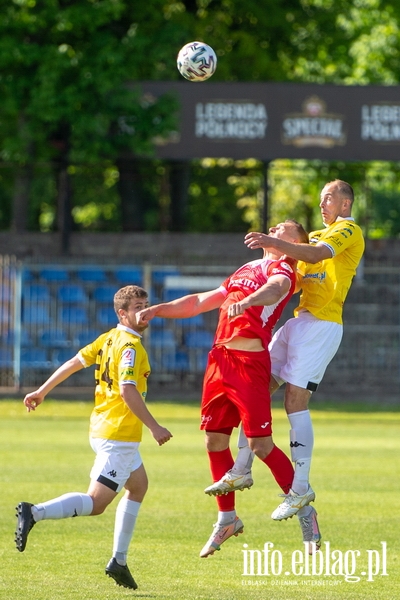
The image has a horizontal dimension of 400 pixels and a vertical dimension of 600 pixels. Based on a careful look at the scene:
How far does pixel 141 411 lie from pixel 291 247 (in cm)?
160

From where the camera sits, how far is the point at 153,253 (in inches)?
1071

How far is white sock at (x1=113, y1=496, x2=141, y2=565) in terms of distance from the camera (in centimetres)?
756

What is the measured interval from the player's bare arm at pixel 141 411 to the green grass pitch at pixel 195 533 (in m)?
1.02

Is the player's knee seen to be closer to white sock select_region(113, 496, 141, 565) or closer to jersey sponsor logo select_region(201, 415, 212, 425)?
jersey sponsor logo select_region(201, 415, 212, 425)

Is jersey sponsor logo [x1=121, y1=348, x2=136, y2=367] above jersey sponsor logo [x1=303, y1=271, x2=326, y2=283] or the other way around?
the other way around

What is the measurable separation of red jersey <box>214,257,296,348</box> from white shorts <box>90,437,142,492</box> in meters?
1.22

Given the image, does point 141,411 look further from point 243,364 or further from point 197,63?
point 197,63

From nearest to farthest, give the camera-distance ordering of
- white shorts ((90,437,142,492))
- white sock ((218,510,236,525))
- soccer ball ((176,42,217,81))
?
white shorts ((90,437,142,492)) < white sock ((218,510,236,525)) < soccer ball ((176,42,217,81))

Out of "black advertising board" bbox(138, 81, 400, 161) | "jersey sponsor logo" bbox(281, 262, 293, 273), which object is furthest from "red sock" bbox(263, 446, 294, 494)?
"black advertising board" bbox(138, 81, 400, 161)

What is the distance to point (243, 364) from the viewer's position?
26.9ft

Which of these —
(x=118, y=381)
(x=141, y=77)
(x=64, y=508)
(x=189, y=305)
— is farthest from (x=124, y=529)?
(x=141, y=77)

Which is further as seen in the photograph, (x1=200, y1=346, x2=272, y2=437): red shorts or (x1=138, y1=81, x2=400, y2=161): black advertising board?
(x1=138, y1=81, x2=400, y2=161): black advertising board

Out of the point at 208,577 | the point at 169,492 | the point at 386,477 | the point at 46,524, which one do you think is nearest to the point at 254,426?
the point at 208,577

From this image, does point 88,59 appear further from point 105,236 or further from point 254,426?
point 254,426
